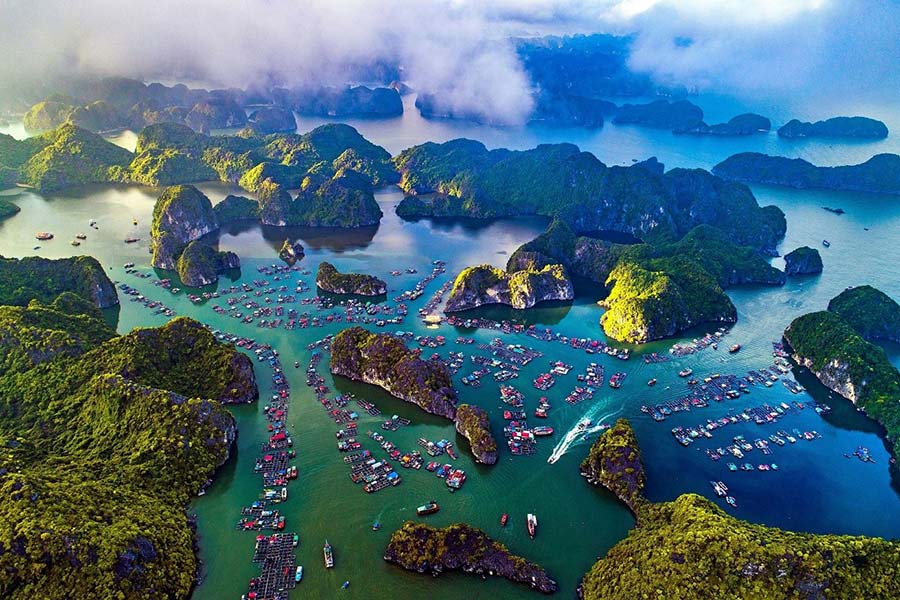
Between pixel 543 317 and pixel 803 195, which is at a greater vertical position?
pixel 803 195

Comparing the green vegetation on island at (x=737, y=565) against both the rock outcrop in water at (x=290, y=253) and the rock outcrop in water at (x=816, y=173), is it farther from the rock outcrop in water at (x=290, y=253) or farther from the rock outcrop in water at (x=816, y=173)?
the rock outcrop in water at (x=816, y=173)

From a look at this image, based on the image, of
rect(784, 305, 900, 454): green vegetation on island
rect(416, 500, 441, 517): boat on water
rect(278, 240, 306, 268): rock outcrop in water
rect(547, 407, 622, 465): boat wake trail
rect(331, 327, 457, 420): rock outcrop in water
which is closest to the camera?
rect(416, 500, 441, 517): boat on water

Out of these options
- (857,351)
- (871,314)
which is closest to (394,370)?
(857,351)

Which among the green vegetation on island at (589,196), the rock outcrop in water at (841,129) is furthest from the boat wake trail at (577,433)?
the rock outcrop in water at (841,129)

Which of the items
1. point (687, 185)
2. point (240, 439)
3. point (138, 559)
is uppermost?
point (687, 185)

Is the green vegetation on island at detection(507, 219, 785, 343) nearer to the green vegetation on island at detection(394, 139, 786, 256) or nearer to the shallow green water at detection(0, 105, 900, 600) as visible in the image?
Result: the shallow green water at detection(0, 105, 900, 600)

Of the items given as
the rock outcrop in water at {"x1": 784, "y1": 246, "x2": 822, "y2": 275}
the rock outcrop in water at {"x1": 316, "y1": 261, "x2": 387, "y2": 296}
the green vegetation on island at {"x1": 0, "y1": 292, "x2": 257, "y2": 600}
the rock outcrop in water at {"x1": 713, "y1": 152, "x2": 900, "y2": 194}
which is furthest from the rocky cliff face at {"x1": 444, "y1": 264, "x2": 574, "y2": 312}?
the rock outcrop in water at {"x1": 713, "y1": 152, "x2": 900, "y2": 194}

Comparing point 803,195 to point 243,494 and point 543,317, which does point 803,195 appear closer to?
point 543,317

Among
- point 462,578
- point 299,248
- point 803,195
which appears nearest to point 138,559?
point 462,578
